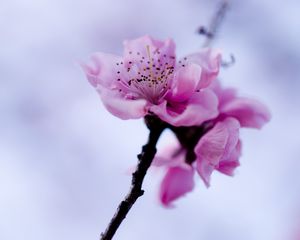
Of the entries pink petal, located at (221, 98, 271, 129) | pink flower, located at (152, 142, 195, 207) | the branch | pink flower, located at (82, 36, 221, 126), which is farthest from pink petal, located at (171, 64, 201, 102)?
pink flower, located at (152, 142, 195, 207)

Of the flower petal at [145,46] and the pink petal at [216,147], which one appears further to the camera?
the flower petal at [145,46]

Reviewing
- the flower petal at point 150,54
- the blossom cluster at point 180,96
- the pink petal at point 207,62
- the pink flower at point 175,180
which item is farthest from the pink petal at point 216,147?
the pink flower at point 175,180

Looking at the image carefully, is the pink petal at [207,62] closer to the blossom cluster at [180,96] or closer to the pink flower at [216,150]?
the blossom cluster at [180,96]

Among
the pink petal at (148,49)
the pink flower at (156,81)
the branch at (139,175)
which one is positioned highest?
the pink petal at (148,49)

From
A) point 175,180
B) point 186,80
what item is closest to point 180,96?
point 186,80

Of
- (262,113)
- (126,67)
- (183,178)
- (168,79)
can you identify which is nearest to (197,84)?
(168,79)

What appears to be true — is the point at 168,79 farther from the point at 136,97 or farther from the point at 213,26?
the point at 213,26

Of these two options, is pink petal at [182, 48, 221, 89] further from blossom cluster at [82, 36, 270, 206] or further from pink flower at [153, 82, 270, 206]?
pink flower at [153, 82, 270, 206]

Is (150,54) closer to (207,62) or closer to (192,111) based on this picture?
(207,62)
